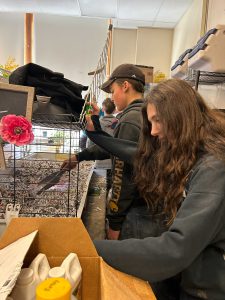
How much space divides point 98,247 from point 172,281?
0.43 m

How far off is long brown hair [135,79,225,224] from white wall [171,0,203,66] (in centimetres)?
270

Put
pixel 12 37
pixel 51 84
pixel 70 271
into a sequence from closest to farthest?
1. pixel 70 271
2. pixel 51 84
3. pixel 12 37

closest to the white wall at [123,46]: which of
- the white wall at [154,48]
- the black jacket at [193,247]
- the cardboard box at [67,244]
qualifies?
the white wall at [154,48]

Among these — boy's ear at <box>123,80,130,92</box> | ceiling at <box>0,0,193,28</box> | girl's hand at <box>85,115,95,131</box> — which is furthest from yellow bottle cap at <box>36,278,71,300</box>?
ceiling at <box>0,0,193,28</box>

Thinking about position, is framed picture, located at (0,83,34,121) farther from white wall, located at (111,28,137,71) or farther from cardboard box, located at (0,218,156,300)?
white wall, located at (111,28,137,71)

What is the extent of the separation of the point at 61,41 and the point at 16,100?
15.1ft

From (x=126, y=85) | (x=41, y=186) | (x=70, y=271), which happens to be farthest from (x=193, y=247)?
(x=126, y=85)

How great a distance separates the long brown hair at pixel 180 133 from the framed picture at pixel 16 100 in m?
0.43

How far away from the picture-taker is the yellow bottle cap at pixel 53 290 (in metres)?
0.47

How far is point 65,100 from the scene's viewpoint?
50.1 inches

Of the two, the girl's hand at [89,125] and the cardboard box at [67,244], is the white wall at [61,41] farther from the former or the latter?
the cardboard box at [67,244]

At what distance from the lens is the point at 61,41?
5242 millimetres

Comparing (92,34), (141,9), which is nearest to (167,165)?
(141,9)

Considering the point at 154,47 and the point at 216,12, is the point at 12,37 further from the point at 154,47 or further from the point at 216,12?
the point at 216,12
